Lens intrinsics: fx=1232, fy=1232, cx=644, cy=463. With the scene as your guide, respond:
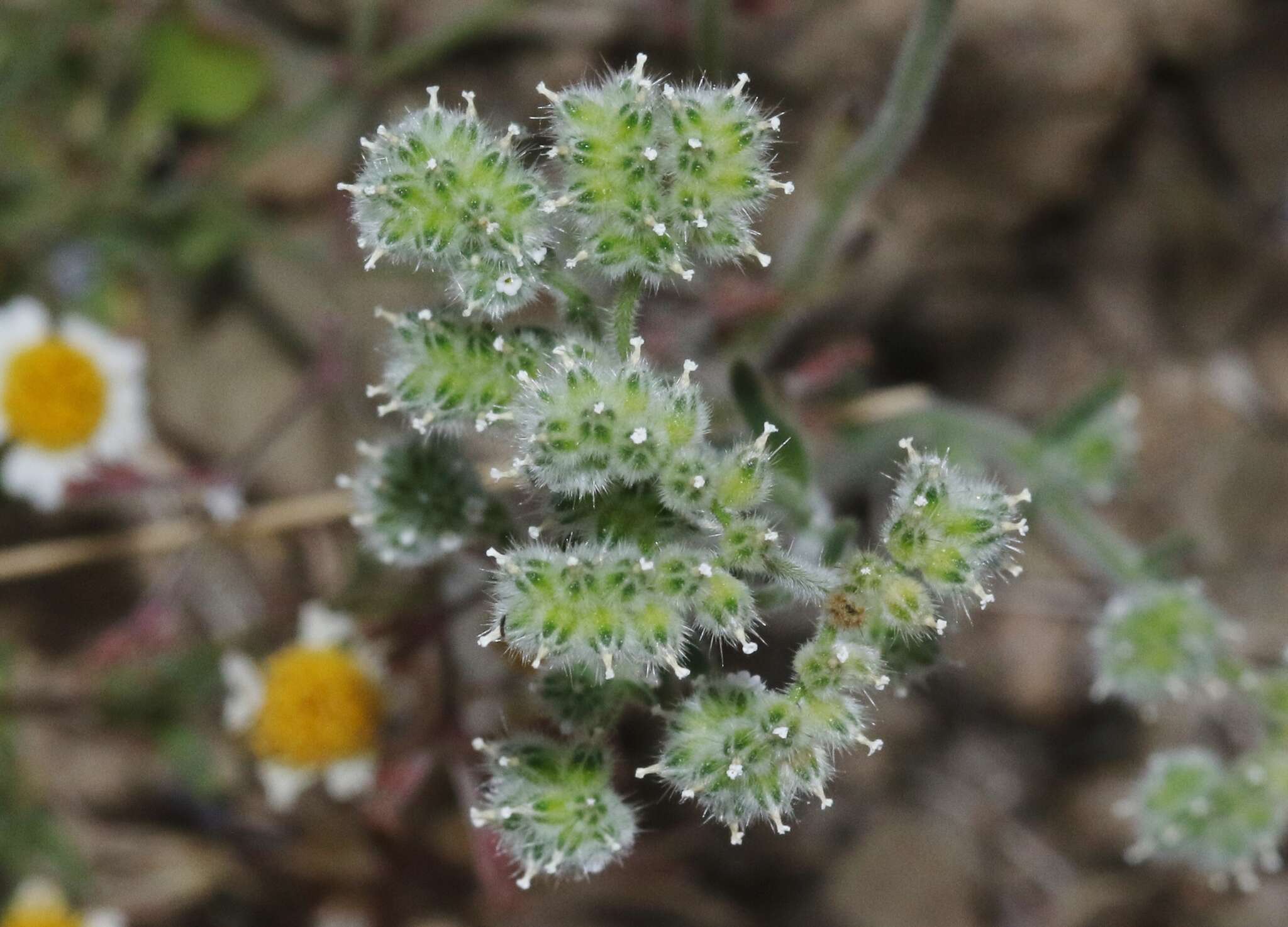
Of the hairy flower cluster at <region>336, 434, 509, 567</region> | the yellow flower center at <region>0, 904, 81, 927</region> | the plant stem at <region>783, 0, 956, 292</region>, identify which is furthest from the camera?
the yellow flower center at <region>0, 904, 81, 927</region>

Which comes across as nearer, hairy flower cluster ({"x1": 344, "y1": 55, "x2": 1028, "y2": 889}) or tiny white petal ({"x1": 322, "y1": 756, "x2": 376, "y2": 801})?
hairy flower cluster ({"x1": 344, "y1": 55, "x2": 1028, "y2": 889})

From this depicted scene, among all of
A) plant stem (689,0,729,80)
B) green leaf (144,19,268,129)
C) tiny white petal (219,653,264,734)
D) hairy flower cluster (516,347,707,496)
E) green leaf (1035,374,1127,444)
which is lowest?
hairy flower cluster (516,347,707,496)

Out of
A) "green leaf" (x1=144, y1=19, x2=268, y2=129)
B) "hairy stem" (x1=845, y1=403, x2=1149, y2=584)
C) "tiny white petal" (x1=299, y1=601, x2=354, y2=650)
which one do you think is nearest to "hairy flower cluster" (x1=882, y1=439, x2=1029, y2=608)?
"hairy stem" (x1=845, y1=403, x2=1149, y2=584)

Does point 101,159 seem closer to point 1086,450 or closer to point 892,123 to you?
point 892,123

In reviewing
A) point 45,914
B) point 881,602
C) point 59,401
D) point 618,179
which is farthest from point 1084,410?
point 45,914

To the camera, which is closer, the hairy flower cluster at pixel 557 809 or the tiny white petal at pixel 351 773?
the hairy flower cluster at pixel 557 809

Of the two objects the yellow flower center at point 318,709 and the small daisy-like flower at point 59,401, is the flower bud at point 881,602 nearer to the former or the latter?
the yellow flower center at point 318,709

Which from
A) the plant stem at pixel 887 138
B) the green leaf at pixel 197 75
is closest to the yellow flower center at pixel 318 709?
the plant stem at pixel 887 138

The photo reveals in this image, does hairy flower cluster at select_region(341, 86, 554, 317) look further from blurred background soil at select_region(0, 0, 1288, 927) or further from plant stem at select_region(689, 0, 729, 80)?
blurred background soil at select_region(0, 0, 1288, 927)

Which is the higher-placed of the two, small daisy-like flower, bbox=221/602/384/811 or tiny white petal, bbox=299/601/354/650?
tiny white petal, bbox=299/601/354/650
